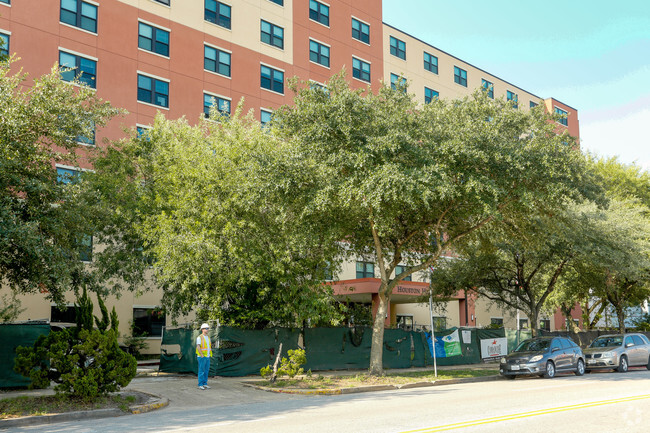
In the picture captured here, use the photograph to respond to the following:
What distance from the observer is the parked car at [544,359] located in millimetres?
20719

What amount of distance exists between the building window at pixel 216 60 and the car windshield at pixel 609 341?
25146 mm

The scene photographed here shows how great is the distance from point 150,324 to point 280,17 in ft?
70.8

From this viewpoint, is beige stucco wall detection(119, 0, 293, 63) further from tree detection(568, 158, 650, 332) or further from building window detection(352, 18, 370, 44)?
tree detection(568, 158, 650, 332)

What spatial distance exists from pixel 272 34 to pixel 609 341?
1066 inches

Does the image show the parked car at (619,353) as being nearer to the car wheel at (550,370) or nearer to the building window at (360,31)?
the car wheel at (550,370)

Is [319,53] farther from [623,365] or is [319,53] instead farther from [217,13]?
[623,365]

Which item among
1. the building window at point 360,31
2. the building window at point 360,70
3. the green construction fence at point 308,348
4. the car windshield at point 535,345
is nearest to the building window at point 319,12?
the building window at point 360,31

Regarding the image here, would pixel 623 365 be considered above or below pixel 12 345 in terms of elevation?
below

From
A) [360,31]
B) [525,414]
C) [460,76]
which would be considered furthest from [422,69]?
[525,414]

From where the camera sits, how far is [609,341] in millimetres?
25516

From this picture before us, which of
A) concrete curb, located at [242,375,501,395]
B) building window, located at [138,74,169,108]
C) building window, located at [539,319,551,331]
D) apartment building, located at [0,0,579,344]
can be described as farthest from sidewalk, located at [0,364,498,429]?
building window, located at [539,319,551,331]

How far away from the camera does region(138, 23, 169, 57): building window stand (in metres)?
32.4

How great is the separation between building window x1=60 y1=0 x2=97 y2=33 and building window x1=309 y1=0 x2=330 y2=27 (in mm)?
15437

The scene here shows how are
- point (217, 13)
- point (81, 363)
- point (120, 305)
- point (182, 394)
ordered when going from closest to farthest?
point (81, 363)
point (182, 394)
point (120, 305)
point (217, 13)
